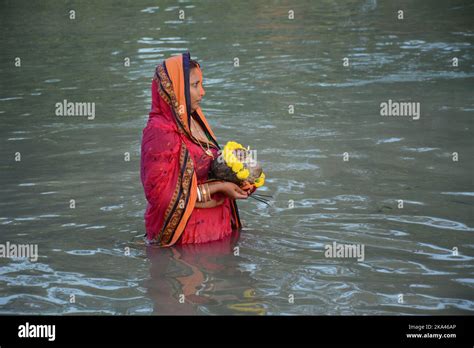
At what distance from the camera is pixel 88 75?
15.5 meters

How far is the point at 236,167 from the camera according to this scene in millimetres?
6719

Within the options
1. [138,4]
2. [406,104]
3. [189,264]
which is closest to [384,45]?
[406,104]

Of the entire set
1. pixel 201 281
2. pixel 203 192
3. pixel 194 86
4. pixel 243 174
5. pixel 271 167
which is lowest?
pixel 201 281

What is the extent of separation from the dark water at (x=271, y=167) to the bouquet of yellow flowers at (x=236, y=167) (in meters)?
0.67

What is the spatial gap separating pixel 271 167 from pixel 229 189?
3.30m
